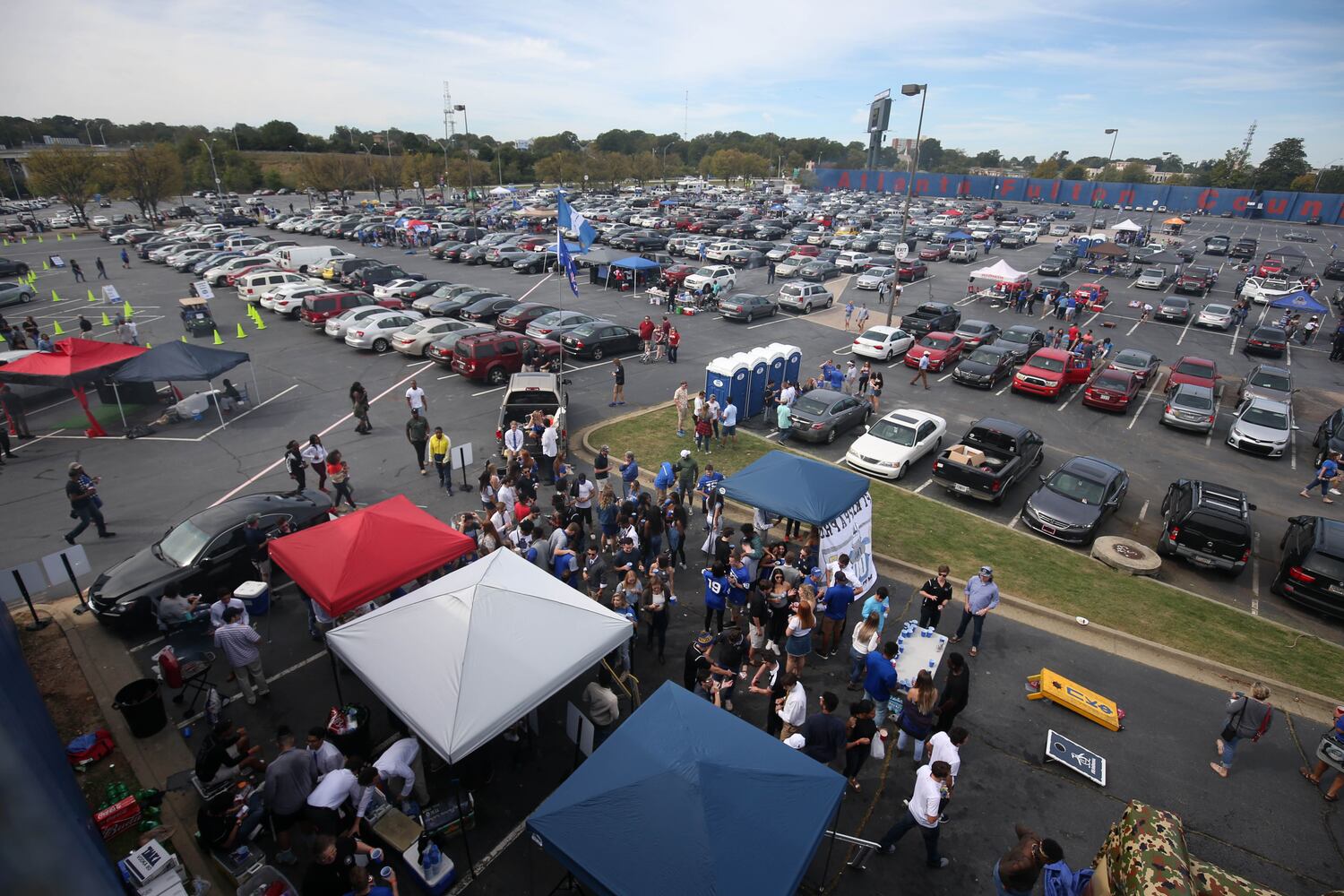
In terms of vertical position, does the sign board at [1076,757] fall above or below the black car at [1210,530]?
below

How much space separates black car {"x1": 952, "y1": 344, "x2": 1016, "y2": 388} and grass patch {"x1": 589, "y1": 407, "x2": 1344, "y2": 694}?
33.4 ft

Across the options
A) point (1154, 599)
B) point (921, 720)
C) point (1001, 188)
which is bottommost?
point (1154, 599)

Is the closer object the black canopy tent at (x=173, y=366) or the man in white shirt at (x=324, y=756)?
the man in white shirt at (x=324, y=756)

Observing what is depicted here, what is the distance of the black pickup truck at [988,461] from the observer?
16094 mm

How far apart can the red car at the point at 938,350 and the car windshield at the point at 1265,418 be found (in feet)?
31.6

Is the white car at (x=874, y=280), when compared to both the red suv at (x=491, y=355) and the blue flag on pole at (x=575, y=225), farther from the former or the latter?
the blue flag on pole at (x=575, y=225)

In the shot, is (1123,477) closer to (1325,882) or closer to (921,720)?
(1325,882)

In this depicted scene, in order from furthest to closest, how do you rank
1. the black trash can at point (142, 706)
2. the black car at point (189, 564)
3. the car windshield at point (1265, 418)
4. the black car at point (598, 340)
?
1. the black car at point (598, 340)
2. the car windshield at point (1265, 418)
3. the black car at point (189, 564)
4. the black trash can at point (142, 706)

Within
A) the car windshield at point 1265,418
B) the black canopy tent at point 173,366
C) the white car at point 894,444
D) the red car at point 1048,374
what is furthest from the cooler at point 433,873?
the car windshield at point 1265,418

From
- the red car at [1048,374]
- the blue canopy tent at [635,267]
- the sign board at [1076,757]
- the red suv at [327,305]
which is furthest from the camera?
the blue canopy tent at [635,267]

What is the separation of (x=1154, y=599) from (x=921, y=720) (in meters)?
7.86

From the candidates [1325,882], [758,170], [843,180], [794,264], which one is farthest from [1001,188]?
[1325,882]

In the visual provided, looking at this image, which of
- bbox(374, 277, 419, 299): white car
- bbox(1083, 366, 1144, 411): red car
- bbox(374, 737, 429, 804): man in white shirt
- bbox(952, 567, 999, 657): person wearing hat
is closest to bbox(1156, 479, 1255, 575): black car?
bbox(952, 567, 999, 657): person wearing hat

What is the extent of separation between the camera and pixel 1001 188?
380 ft
